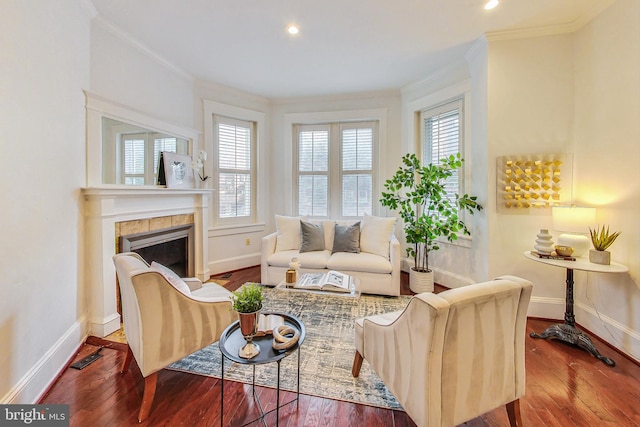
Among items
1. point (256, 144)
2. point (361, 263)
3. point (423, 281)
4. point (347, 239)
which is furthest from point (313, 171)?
point (423, 281)

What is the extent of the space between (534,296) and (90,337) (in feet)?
13.3

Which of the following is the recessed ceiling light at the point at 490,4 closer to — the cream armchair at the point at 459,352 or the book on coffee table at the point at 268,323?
the cream armchair at the point at 459,352

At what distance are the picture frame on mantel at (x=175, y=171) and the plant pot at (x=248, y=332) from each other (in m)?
2.35

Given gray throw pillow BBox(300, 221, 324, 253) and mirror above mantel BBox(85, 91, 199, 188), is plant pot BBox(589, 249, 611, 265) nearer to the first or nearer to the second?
gray throw pillow BBox(300, 221, 324, 253)

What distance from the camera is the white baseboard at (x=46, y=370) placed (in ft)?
4.68

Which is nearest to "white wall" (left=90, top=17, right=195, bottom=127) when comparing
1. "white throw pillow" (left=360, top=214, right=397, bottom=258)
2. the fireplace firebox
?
the fireplace firebox

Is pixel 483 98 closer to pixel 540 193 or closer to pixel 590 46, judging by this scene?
pixel 590 46

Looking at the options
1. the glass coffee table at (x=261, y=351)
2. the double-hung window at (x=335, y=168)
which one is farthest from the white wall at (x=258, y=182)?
the glass coffee table at (x=261, y=351)

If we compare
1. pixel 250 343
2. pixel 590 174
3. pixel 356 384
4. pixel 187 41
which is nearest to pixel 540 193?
pixel 590 174

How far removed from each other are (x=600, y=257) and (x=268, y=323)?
2.48 meters

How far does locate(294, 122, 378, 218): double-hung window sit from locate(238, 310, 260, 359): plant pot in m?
3.14

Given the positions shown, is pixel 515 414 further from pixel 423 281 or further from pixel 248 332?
pixel 423 281

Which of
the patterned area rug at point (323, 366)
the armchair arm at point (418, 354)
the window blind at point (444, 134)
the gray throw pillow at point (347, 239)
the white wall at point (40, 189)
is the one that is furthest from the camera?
the gray throw pillow at point (347, 239)

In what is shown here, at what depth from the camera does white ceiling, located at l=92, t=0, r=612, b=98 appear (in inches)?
87.4
